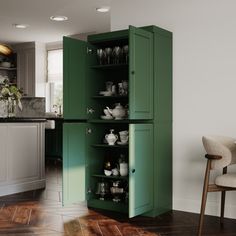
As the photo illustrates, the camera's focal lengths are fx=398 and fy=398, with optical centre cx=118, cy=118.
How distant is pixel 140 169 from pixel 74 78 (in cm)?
117

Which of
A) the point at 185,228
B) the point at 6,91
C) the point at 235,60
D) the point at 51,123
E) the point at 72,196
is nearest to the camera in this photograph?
the point at 185,228

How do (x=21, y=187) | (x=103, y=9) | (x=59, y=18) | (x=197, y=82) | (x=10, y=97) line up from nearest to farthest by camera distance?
1. (x=197, y=82)
2. (x=21, y=187)
3. (x=10, y=97)
4. (x=103, y=9)
5. (x=59, y=18)

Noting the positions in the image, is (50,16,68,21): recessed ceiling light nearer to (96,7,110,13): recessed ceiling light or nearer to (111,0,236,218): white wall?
(96,7,110,13): recessed ceiling light

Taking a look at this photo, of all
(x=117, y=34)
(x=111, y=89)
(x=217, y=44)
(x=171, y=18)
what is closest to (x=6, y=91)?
(x=111, y=89)

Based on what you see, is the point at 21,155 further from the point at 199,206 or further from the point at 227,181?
the point at 227,181

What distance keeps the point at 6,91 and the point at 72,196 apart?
6.45 ft

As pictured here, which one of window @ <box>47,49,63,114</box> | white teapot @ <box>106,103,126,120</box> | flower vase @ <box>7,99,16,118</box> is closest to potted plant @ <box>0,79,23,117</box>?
flower vase @ <box>7,99,16,118</box>

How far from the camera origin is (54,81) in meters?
8.73

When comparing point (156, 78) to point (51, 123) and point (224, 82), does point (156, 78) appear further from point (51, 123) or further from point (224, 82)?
point (51, 123)

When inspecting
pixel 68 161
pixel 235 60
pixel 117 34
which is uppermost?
pixel 117 34

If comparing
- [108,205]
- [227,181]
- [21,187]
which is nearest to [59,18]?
[21,187]

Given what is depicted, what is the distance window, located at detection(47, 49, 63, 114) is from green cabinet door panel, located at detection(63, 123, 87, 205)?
14.9ft

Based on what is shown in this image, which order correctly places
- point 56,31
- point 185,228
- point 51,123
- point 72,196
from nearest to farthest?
point 185,228
point 72,196
point 56,31
point 51,123

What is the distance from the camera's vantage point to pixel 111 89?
4.29 meters
